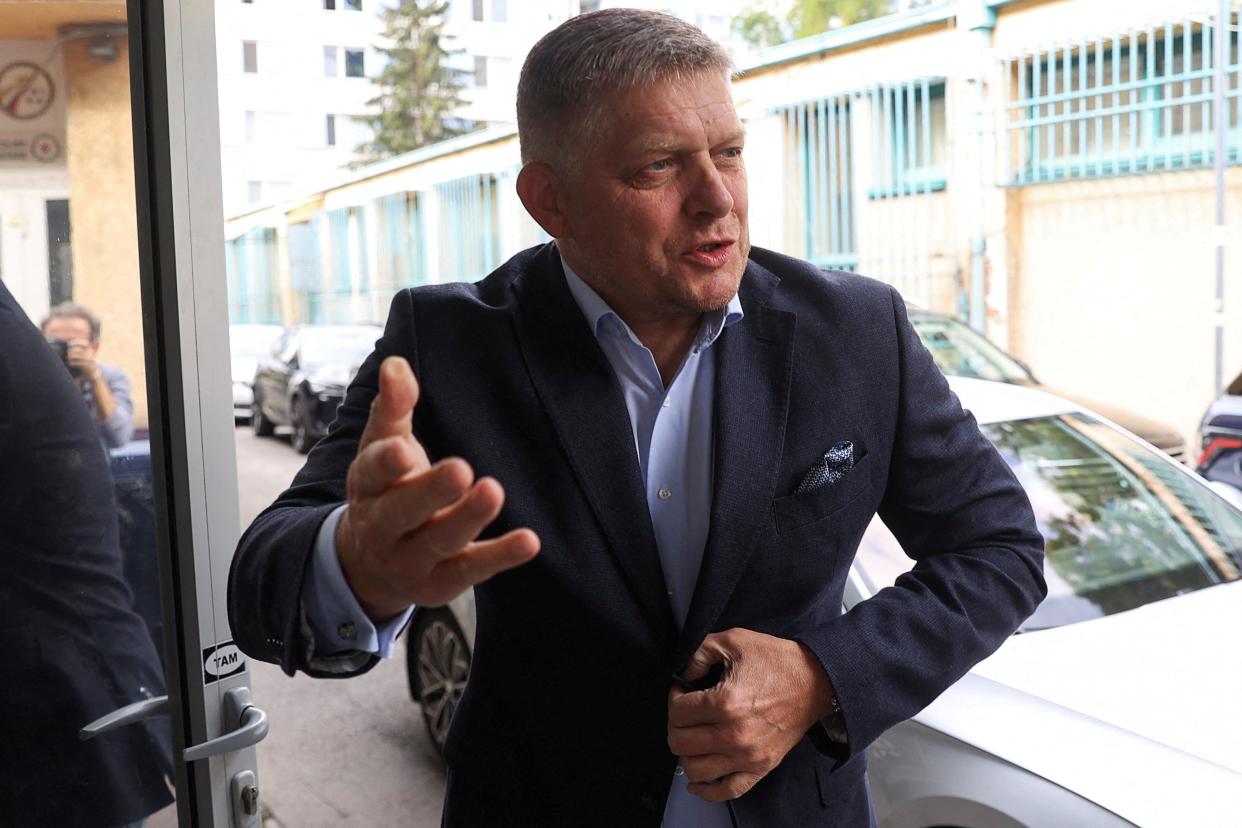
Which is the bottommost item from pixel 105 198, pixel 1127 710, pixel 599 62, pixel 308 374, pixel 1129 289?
pixel 1127 710

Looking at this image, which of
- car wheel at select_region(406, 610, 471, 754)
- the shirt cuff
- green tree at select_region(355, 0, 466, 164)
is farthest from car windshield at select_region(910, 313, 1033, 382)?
green tree at select_region(355, 0, 466, 164)

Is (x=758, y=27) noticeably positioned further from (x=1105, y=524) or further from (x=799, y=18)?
(x=1105, y=524)

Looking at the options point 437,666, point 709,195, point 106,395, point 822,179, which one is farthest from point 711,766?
point 822,179

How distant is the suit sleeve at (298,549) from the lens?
93 centimetres

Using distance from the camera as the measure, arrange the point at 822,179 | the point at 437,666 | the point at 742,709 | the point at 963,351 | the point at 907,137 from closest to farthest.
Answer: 1. the point at 742,709
2. the point at 437,666
3. the point at 963,351
4. the point at 907,137
5. the point at 822,179

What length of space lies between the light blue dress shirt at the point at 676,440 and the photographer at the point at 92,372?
20.1 inches

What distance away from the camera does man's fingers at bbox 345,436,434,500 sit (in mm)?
750

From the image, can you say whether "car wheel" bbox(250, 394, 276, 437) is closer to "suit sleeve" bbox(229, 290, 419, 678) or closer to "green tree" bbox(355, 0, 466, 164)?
"green tree" bbox(355, 0, 466, 164)

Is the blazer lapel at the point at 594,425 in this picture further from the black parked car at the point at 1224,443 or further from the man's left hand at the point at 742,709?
the black parked car at the point at 1224,443

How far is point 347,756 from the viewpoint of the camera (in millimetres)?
4164

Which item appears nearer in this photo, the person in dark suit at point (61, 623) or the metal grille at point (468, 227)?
the person in dark suit at point (61, 623)

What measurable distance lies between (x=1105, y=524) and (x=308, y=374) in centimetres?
753

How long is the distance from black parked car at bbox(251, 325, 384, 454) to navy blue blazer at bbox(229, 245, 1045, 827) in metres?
7.72

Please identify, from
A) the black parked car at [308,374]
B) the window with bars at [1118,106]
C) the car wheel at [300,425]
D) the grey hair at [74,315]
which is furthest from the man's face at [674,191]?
the car wheel at [300,425]
